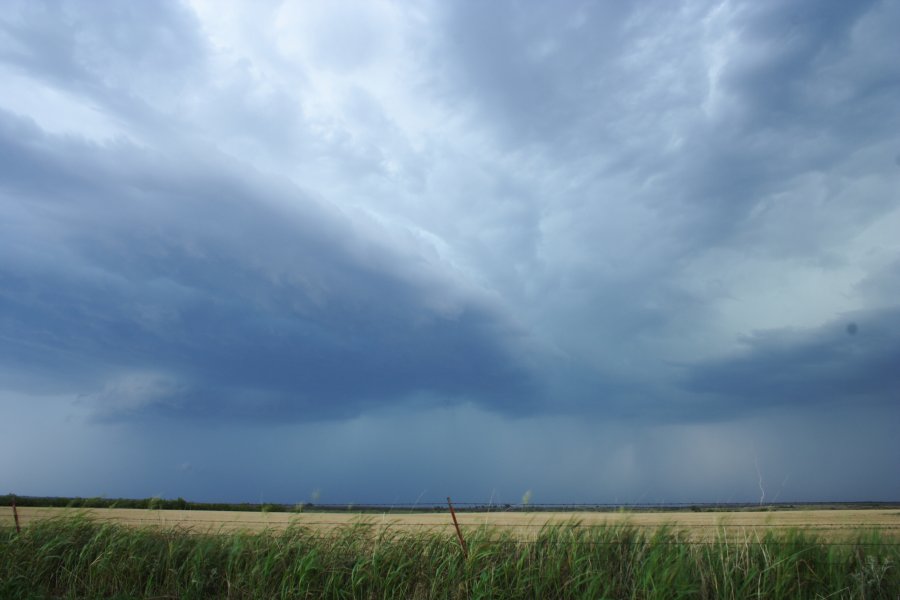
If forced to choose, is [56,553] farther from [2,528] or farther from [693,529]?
[693,529]

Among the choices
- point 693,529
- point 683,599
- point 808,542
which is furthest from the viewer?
point 693,529

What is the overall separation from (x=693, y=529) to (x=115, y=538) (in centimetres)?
1431

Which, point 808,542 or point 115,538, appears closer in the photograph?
point 808,542

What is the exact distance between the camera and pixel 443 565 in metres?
12.6

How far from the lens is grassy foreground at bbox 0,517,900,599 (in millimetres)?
11711

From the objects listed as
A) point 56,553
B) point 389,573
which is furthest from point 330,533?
point 56,553

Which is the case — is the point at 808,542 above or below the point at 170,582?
above

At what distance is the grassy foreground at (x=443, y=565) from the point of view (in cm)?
1171

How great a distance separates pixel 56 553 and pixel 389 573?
8.55 m

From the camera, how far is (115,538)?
15188mm

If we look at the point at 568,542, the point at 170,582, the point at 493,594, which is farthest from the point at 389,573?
the point at 170,582

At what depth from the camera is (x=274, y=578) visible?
43.9 feet

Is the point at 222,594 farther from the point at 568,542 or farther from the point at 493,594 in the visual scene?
the point at 568,542

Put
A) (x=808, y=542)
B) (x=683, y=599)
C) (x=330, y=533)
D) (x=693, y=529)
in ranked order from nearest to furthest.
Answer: (x=683, y=599) → (x=808, y=542) → (x=330, y=533) → (x=693, y=529)
